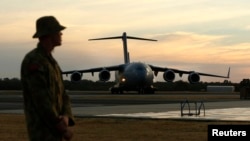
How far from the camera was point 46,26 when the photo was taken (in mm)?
5430

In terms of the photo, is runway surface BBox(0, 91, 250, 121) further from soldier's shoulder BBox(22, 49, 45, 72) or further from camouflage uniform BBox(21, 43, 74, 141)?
soldier's shoulder BBox(22, 49, 45, 72)

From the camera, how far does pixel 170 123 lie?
61.0ft

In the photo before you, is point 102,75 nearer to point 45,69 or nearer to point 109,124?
point 109,124

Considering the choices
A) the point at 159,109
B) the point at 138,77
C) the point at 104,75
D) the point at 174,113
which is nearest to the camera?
the point at 174,113

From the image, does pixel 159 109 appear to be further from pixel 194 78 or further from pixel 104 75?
pixel 194 78

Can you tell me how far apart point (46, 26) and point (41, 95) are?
657 millimetres

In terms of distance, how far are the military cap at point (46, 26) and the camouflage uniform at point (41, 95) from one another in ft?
0.45

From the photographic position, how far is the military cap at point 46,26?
541cm

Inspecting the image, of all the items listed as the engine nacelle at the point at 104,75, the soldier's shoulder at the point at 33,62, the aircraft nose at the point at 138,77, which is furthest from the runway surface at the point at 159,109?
the engine nacelle at the point at 104,75

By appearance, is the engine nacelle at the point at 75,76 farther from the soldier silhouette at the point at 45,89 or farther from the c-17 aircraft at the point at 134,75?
the soldier silhouette at the point at 45,89

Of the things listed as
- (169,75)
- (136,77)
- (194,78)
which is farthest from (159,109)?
(194,78)

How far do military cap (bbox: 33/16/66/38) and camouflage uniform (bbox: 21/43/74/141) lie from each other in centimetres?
14

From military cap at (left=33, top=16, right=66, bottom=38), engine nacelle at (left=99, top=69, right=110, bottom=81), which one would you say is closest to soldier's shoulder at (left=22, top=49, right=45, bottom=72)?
military cap at (left=33, top=16, right=66, bottom=38)

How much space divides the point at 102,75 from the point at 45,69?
62961mm
